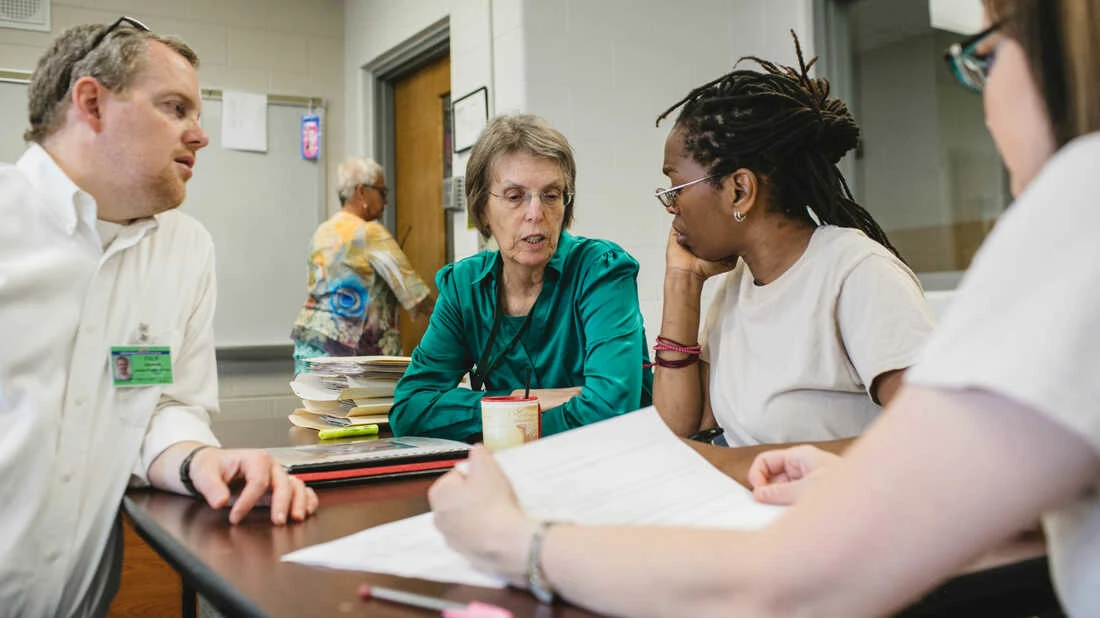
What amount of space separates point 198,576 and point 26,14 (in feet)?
13.8

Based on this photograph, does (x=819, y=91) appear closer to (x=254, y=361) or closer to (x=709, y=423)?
(x=709, y=423)

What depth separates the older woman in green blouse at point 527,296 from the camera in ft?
5.89

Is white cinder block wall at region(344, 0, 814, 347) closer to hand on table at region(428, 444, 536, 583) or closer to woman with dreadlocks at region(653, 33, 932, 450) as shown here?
woman with dreadlocks at region(653, 33, 932, 450)

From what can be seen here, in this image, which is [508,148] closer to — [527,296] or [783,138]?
[527,296]

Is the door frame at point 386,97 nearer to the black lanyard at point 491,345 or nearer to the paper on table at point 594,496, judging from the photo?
the black lanyard at point 491,345

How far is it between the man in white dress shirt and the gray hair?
7.44 feet

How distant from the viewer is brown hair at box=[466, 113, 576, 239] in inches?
74.0

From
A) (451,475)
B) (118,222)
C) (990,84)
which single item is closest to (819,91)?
(990,84)

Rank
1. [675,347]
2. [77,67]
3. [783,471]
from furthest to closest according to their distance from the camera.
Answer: [675,347] → [77,67] → [783,471]

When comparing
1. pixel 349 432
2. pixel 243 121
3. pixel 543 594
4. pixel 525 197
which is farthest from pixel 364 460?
pixel 243 121

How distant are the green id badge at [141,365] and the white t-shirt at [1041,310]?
1267mm

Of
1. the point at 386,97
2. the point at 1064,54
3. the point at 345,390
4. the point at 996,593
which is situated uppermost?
the point at 386,97

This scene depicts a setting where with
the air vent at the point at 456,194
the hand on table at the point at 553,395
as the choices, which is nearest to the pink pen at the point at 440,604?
the hand on table at the point at 553,395

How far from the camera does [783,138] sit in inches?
55.4
